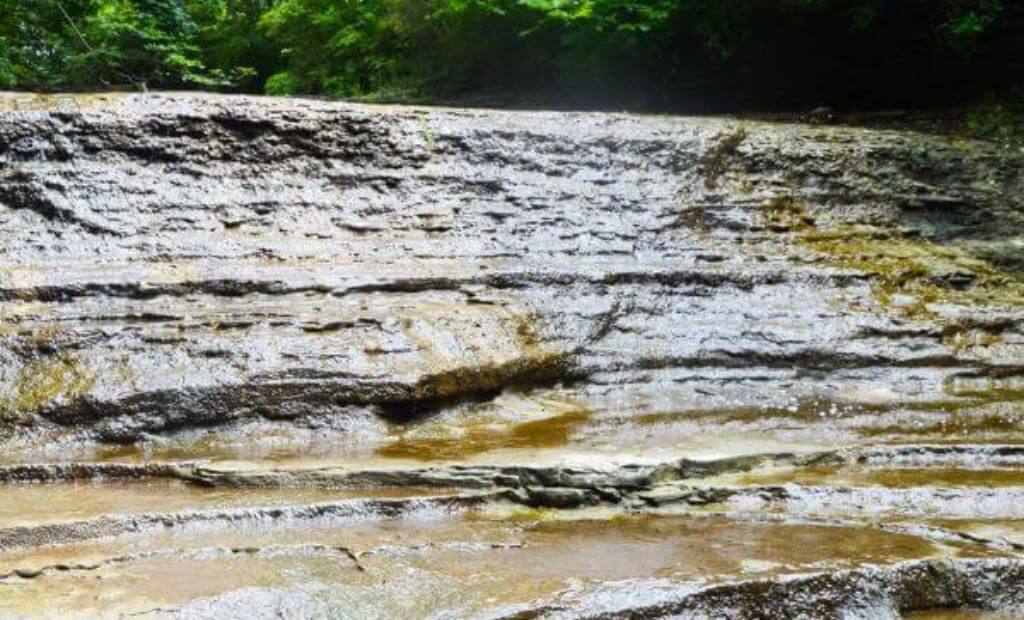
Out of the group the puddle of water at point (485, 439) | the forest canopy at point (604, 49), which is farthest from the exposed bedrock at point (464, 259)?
the forest canopy at point (604, 49)

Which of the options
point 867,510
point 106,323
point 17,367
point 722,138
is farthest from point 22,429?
point 722,138

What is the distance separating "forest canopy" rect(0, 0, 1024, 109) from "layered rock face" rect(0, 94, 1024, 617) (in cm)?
160

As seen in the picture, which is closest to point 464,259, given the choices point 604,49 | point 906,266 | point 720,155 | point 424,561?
point 720,155

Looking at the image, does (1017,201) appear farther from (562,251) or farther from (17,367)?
(17,367)

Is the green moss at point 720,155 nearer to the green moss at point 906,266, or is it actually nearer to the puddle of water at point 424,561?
the green moss at point 906,266

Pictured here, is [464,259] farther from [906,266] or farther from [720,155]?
[906,266]

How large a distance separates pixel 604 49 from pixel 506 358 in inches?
211

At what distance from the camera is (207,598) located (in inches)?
102

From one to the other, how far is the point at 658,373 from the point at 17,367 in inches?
128

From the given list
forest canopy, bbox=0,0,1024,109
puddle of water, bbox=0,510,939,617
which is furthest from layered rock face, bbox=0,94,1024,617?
forest canopy, bbox=0,0,1024,109

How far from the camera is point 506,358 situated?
16.3 feet

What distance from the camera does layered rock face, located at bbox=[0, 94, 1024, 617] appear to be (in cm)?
295

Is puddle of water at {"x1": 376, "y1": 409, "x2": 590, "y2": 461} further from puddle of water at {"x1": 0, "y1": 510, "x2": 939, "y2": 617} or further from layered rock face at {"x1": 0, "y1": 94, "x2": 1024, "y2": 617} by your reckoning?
puddle of water at {"x1": 0, "y1": 510, "x2": 939, "y2": 617}

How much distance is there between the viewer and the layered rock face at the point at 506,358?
2953mm
